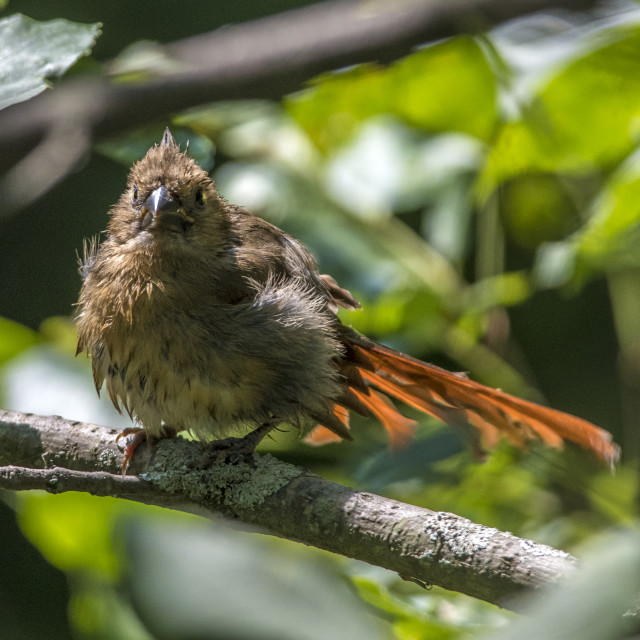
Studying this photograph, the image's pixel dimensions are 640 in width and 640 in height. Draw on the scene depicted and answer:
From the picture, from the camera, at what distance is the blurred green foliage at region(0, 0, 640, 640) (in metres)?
2.38

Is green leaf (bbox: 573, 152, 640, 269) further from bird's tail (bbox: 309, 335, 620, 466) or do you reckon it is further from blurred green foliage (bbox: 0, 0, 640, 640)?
bird's tail (bbox: 309, 335, 620, 466)

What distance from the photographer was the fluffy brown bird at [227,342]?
2438 mm

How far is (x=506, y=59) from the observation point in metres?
2.97

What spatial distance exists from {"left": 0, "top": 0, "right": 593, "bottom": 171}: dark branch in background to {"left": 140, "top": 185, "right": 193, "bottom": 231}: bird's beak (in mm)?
792

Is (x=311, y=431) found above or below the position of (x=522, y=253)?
above

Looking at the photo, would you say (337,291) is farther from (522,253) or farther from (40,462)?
(522,253)

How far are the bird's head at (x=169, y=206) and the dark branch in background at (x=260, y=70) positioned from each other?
24.8 inches

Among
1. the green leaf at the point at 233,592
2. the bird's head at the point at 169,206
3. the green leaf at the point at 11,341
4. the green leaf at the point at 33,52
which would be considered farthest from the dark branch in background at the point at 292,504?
the green leaf at the point at 33,52

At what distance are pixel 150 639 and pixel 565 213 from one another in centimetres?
244

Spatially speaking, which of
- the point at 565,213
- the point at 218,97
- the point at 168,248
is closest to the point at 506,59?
the point at 565,213

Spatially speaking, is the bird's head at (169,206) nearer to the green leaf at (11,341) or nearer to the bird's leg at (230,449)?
the green leaf at (11,341)

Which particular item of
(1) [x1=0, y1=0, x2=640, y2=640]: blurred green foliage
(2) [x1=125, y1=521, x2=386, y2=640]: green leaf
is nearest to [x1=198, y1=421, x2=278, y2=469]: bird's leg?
(1) [x1=0, y1=0, x2=640, y2=640]: blurred green foliage

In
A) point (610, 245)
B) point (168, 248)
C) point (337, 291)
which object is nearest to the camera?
point (610, 245)

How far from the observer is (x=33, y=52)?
1792 millimetres
